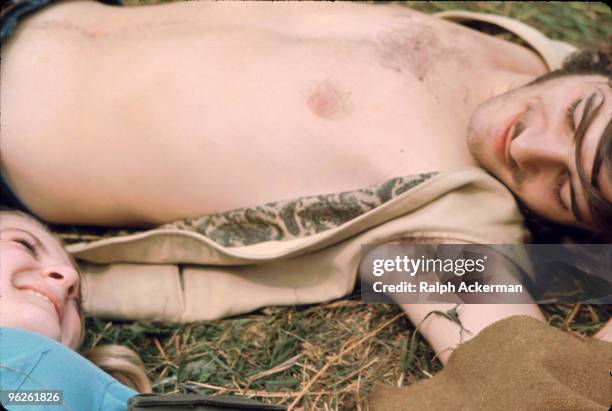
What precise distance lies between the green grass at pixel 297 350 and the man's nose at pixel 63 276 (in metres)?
0.26

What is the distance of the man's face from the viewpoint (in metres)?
1.73

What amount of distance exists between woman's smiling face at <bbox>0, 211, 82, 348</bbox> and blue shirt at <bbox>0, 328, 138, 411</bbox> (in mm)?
62

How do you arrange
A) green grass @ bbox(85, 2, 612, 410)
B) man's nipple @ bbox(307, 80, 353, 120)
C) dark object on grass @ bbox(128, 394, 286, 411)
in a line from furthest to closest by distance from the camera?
man's nipple @ bbox(307, 80, 353, 120), green grass @ bbox(85, 2, 612, 410), dark object on grass @ bbox(128, 394, 286, 411)

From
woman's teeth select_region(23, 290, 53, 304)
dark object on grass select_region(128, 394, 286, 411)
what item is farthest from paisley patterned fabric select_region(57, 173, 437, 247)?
dark object on grass select_region(128, 394, 286, 411)

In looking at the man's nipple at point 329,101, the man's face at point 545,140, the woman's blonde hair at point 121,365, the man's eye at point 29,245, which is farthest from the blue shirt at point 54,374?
the man's face at point 545,140

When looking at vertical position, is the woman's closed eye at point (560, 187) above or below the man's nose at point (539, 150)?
below

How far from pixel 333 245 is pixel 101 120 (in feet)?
2.21

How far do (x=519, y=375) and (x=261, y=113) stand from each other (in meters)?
0.87

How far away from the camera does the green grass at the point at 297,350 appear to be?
1757 millimetres

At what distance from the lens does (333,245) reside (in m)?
1.89

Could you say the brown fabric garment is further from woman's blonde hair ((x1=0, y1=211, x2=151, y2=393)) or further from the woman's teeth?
the woman's teeth

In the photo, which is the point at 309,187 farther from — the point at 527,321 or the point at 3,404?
the point at 3,404

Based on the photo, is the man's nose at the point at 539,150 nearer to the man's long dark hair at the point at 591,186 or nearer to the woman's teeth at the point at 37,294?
the man's long dark hair at the point at 591,186

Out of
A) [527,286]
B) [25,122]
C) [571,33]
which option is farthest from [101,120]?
[571,33]
